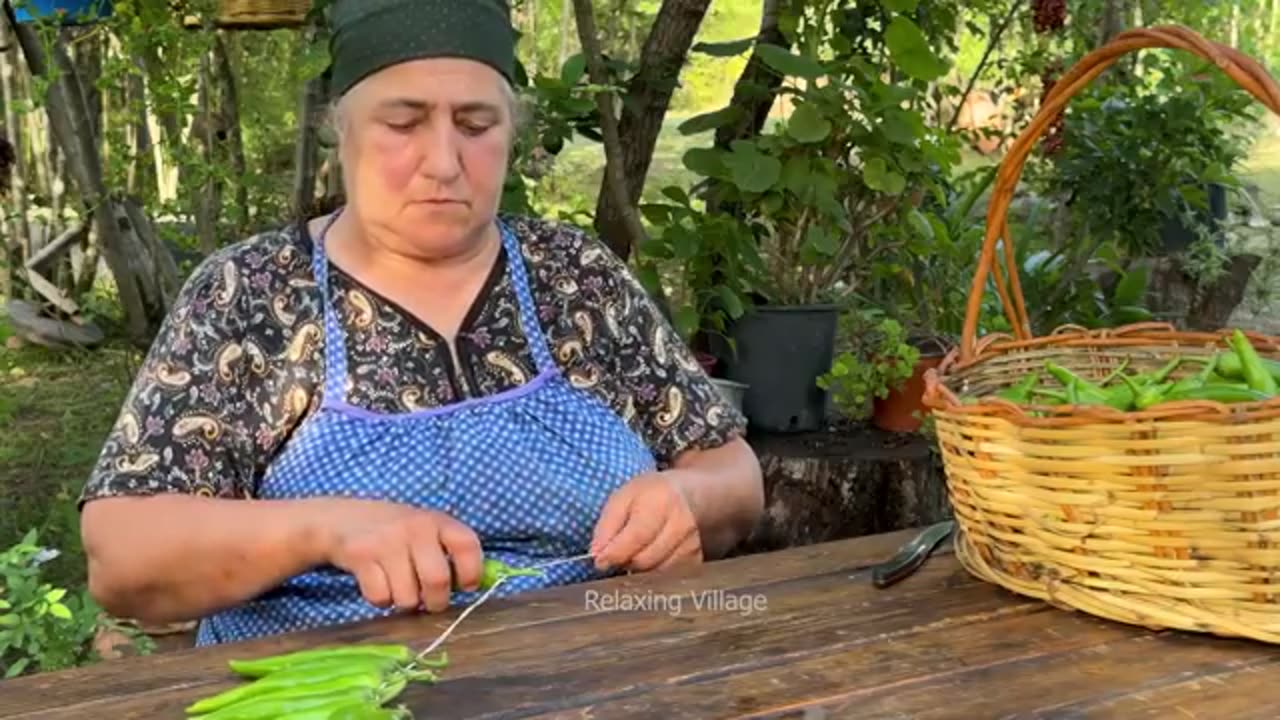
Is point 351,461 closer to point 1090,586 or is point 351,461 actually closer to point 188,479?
point 188,479

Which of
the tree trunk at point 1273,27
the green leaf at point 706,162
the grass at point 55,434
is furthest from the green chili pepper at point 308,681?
the tree trunk at point 1273,27

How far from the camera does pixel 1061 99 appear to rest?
5.27 feet

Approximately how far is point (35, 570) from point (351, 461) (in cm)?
61

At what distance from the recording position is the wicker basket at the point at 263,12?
9.39 ft

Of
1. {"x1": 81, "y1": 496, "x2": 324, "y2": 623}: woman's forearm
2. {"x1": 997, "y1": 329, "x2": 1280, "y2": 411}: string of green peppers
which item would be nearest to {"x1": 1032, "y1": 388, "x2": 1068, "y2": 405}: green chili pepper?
{"x1": 997, "y1": 329, "x2": 1280, "y2": 411}: string of green peppers

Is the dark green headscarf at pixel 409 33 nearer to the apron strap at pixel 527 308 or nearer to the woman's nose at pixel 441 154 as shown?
the woman's nose at pixel 441 154

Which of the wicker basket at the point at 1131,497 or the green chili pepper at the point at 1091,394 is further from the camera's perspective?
the green chili pepper at the point at 1091,394

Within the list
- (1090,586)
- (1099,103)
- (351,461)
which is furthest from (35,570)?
(1099,103)

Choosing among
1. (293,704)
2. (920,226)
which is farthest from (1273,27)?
(293,704)

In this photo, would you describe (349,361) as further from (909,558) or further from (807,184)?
(807,184)

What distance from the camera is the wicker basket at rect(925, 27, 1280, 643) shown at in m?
1.34

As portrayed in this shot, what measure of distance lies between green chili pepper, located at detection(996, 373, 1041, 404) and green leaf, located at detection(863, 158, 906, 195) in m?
1.96

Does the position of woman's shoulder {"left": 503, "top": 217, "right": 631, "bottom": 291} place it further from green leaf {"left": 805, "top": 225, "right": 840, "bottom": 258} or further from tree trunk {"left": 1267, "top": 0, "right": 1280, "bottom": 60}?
tree trunk {"left": 1267, "top": 0, "right": 1280, "bottom": 60}

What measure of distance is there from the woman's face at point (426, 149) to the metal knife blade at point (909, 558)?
0.75m
